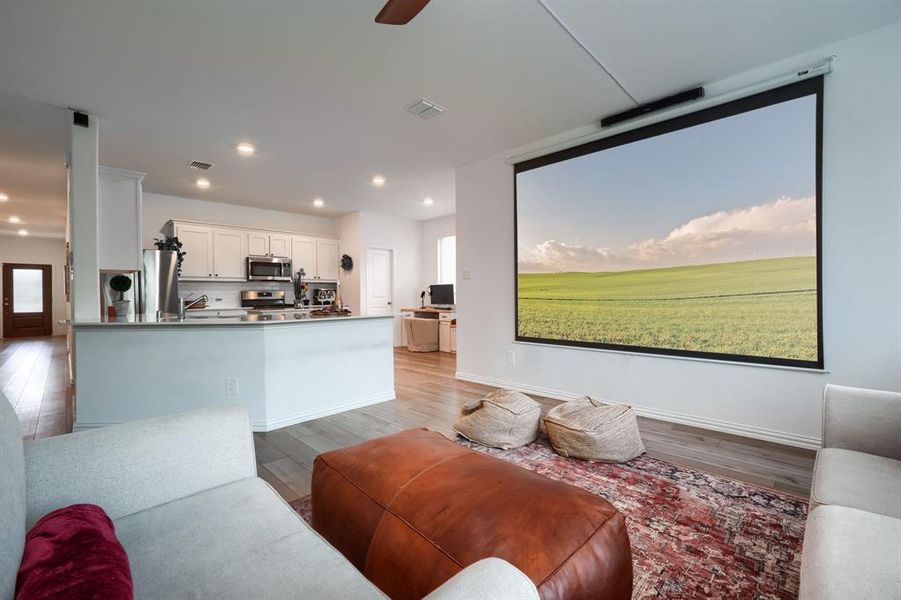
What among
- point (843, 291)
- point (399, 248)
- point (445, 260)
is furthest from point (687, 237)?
point (399, 248)

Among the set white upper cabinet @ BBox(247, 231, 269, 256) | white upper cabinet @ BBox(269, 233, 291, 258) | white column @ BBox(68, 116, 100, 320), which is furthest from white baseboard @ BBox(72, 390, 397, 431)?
white upper cabinet @ BBox(269, 233, 291, 258)

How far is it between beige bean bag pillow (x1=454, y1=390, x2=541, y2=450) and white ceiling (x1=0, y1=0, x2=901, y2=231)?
247cm

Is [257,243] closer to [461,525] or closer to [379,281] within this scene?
[379,281]

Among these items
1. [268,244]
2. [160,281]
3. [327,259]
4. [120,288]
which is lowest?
[120,288]

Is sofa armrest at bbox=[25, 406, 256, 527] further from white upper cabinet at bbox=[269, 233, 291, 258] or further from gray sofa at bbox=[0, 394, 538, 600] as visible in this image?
white upper cabinet at bbox=[269, 233, 291, 258]

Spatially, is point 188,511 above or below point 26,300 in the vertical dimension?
below

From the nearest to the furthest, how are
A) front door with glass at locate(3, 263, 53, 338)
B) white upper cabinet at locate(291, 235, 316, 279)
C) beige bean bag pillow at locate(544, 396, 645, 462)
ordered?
1. beige bean bag pillow at locate(544, 396, 645, 462)
2. white upper cabinet at locate(291, 235, 316, 279)
3. front door with glass at locate(3, 263, 53, 338)

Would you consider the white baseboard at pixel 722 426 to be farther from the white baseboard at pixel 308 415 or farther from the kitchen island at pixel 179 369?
the kitchen island at pixel 179 369

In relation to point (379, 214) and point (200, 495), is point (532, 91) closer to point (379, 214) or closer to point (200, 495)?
point (200, 495)

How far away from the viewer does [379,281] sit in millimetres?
7770

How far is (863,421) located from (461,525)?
6.03ft

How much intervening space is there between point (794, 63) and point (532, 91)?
1836 millimetres

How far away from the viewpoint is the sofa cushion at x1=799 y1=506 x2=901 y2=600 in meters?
0.87

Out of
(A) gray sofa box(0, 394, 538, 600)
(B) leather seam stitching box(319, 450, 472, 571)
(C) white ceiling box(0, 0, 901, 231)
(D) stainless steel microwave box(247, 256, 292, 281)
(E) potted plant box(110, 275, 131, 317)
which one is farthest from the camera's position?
(D) stainless steel microwave box(247, 256, 292, 281)
